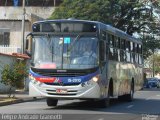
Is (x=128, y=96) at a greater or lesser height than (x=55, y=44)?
lesser

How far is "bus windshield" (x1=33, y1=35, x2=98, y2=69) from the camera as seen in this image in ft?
67.9

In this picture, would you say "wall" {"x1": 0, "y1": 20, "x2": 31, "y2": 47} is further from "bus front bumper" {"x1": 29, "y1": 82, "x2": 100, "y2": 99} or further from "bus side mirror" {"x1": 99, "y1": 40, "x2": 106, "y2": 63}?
"bus front bumper" {"x1": 29, "y1": 82, "x2": 100, "y2": 99}

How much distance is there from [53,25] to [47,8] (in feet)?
148

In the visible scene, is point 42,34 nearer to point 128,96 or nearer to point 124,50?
point 124,50

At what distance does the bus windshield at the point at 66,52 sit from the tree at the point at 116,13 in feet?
111

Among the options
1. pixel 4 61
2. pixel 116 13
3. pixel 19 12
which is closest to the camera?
pixel 4 61

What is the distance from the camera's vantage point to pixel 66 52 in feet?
68.2

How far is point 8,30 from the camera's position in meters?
53.5

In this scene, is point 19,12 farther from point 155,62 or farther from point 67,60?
point 155,62

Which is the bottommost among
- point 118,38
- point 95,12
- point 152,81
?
point 152,81

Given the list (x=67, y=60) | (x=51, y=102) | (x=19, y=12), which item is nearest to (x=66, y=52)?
(x=67, y=60)

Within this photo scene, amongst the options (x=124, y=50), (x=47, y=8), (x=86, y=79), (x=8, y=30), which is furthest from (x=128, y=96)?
(x=47, y=8)

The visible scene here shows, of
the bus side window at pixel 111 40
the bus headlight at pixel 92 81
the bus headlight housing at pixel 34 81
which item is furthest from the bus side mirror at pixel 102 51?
the bus headlight housing at pixel 34 81

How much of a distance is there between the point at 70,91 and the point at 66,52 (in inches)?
61.2
